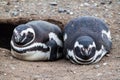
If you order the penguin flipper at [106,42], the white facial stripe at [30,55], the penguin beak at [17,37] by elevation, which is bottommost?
Answer: the white facial stripe at [30,55]

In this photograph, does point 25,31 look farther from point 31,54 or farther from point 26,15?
point 26,15

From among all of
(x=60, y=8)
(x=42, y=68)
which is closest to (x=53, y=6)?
(x=60, y=8)

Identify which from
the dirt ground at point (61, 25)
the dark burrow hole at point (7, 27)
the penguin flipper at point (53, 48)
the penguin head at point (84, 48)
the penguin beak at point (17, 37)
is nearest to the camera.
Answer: the dirt ground at point (61, 25)

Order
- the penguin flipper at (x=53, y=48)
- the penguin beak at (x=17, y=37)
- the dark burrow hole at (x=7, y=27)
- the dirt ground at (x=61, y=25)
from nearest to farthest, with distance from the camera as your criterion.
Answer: the dirt ground at (x=61, y=25), the penguin beak at (x=17, y=37), the penguin flipper at (x=53, y=48), the dark burrow hole at (x=7, y=27)

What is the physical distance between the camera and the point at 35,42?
18.6ft

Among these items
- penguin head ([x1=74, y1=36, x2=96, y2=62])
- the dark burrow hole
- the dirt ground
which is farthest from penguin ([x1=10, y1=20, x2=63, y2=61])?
the dark burrow hole

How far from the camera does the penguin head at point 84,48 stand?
531 cm

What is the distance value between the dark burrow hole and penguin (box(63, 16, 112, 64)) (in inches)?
32.9

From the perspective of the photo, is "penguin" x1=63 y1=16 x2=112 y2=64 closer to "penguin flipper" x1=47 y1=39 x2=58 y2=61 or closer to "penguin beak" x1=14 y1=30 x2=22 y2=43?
"penguin flipper" x1=47 y1=39 x2=58 y2=61

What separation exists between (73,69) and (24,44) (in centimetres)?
77

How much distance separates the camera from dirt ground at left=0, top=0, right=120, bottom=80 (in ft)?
15.9

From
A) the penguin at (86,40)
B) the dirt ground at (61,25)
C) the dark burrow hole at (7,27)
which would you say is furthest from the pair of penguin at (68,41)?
the dark burrow hole at (7,27)

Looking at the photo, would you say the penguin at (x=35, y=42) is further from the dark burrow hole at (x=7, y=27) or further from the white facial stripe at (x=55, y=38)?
the dark burrow hole at (x=7, y=27)

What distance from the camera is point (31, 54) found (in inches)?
222
